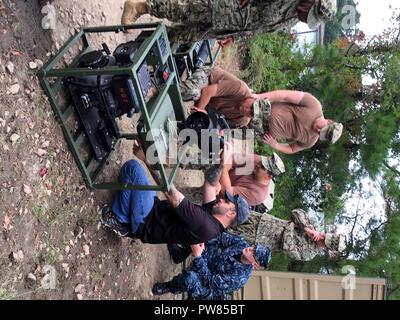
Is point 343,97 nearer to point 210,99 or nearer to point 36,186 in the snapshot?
point 210,99

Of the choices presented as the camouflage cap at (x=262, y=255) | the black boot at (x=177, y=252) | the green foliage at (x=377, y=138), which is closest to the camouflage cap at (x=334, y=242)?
the camouflage cap at (x=262, y=255)

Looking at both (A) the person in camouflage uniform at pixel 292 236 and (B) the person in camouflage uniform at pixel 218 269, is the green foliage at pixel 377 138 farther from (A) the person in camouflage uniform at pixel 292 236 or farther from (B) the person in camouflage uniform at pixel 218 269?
(B) the person in camouflage uniform at pixel 218 269

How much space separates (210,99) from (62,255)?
2.16 m

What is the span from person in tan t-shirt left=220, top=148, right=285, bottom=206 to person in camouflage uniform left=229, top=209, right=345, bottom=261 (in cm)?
A: 26

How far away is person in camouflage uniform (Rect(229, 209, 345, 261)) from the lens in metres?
4.21

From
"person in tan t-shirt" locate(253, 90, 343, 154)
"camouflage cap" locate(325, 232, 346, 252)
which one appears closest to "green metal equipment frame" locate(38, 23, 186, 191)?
"person in tan t-shirt" locate(253, 90, 343, 154)

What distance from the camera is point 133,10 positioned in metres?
3.51

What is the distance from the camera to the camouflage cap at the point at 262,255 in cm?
409

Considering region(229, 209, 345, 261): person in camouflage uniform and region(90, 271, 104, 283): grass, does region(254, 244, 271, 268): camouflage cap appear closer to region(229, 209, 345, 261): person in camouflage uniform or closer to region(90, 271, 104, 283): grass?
region(229, 209, 345, 261): person in camouflage uniform

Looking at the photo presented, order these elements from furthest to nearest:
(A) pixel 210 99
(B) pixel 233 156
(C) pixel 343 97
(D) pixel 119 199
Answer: (C) pixel 343 97
(A) pixel 210 99
(B) pixel 233 156
(D) pixel 119 199

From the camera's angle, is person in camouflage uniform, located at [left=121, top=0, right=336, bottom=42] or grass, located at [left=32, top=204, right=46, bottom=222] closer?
grass, located at [left=32, top=204, right=46, bottom=222]

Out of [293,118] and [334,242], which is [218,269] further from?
[293,118]
